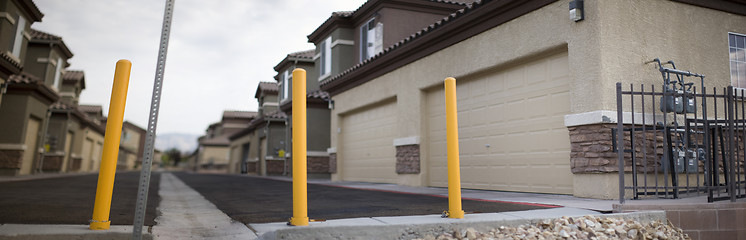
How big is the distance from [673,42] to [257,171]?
79.7ft

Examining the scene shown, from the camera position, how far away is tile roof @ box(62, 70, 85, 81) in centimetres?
2990

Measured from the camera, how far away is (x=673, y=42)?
736cm

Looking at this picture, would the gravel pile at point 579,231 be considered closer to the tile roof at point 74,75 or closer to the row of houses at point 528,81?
the row of houses at point 528,81

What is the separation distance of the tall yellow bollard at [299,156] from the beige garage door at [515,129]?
537cm

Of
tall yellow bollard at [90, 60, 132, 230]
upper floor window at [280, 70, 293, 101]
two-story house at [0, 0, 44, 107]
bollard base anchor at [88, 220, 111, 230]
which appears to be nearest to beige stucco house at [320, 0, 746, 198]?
tall yellow bollard at [90, 60, 132, 230]

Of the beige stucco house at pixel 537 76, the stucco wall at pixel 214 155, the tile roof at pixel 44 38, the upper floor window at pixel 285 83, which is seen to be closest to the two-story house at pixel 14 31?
the tile roof at pixel 44 38

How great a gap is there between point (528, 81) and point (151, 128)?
6.80 metres

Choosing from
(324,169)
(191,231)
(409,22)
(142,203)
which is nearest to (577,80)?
(191,231)

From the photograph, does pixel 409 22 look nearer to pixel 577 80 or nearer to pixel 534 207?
pixel 577 80

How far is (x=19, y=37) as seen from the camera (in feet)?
60.4

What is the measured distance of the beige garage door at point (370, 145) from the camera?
41.5 feet

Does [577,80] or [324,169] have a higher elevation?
[577,80]

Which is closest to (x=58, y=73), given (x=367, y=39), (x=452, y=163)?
(x=367, y=39)

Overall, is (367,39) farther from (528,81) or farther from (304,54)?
(528,81)
